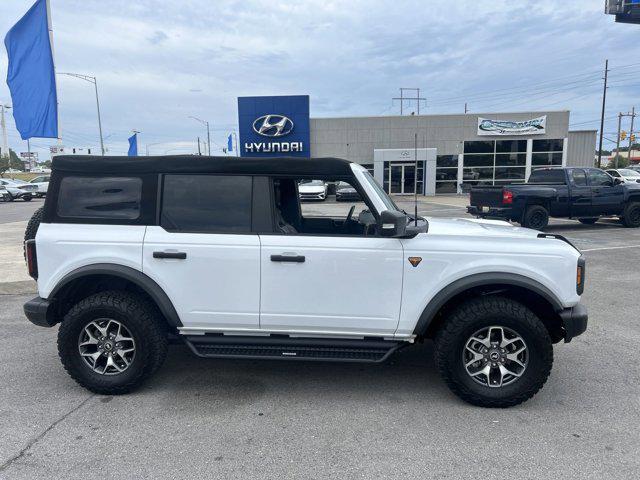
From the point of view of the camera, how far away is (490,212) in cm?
1259

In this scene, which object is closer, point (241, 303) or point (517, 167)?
point (241, 303)

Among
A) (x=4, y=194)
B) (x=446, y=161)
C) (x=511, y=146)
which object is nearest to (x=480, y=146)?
(x=511, y=146)

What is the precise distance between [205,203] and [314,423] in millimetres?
1868

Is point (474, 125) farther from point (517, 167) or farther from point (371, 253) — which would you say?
point (371, 253)

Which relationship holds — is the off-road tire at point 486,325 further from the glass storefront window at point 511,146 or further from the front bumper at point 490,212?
the glass storefront window at point 511,146

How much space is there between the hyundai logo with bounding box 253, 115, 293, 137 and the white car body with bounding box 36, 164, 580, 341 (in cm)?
2863

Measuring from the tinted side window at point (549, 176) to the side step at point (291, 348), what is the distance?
470 inches

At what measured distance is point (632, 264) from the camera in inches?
341

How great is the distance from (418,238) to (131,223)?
226cm

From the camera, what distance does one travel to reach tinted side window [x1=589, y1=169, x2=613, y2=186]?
13508 mm

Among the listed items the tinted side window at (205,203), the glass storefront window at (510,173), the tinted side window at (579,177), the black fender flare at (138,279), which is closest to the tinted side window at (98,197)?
the tinted side window at (205,203)

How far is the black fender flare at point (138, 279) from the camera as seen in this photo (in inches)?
141

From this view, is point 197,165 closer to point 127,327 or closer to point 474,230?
point 127,327

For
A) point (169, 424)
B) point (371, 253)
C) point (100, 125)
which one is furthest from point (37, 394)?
point (100, 125)
